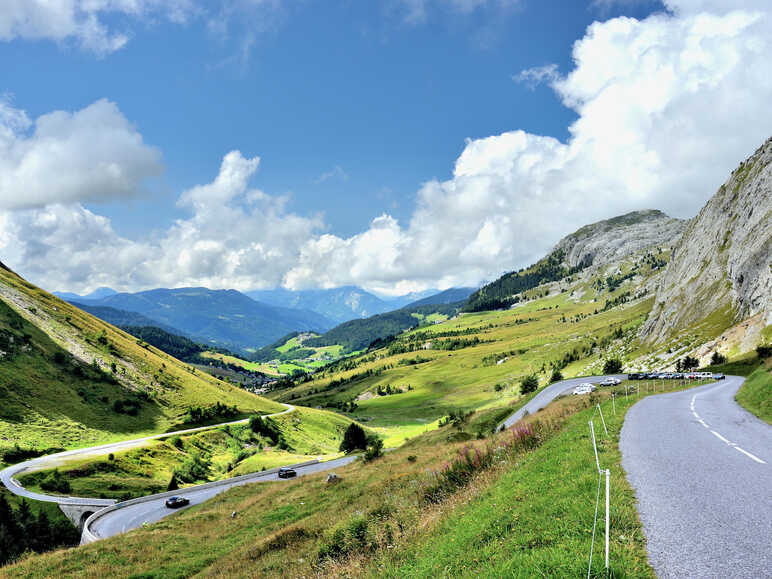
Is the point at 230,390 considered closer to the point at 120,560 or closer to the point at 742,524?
the point at 120,560

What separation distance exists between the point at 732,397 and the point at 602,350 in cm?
12783

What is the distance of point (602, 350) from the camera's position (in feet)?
485

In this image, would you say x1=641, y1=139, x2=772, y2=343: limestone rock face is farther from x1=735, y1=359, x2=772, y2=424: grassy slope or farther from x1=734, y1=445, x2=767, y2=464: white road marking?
x1=734, y1=445, x2=767, y2=464: white road marking

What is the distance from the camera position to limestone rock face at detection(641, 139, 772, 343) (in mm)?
85750

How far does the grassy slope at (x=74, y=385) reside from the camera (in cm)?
7081

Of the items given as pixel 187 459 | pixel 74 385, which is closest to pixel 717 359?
pixel 187 459

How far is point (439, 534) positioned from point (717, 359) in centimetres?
9065

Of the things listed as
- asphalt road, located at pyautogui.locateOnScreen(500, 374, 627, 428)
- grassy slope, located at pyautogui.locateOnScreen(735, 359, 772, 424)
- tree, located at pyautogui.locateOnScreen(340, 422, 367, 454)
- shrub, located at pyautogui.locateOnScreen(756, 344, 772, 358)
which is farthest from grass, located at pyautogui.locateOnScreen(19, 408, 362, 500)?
shrub, located at pyautogui.locateOnScreen(756, 344, 772, 358)

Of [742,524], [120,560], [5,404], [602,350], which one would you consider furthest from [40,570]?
[602,350]

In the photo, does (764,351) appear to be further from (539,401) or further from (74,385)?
(74,385)

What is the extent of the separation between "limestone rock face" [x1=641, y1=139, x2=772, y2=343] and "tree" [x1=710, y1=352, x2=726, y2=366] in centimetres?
983

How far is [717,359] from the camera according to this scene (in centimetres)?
7431

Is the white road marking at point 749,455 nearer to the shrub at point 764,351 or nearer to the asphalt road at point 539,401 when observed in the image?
the asphalt road at point 539,401

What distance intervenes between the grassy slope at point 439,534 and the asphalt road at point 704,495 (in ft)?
1.66
